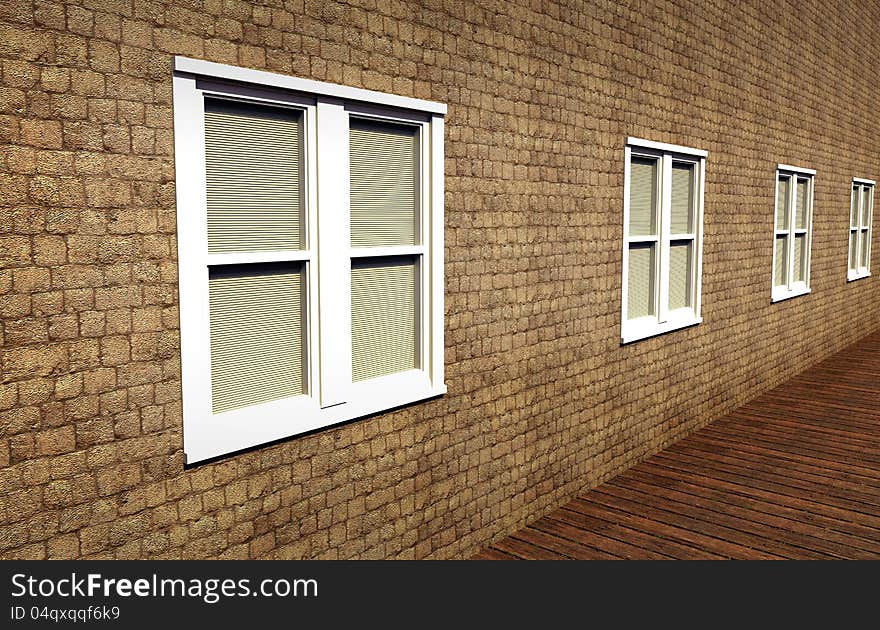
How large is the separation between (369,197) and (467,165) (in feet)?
2.52

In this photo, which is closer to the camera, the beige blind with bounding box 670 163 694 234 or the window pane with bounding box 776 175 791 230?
the beige blind with bounding box 670 163 694 234

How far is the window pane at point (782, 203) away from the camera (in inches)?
393

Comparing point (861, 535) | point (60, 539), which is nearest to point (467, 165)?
point (60, 539)

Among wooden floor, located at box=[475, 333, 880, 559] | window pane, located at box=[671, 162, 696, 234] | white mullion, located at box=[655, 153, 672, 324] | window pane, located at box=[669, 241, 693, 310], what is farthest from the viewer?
window pane, located at box=[669, 241, 693, 310]

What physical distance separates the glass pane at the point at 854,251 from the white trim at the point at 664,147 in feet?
22.3

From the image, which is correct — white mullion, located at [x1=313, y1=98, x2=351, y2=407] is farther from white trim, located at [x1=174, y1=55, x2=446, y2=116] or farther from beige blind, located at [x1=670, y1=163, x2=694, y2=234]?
beige blind, located at [x1=670, y1=163, x2=694, y2=234]

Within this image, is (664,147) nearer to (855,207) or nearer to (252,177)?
(252,177)

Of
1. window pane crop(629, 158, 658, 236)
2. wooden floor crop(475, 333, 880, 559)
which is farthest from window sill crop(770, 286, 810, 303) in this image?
window pane crop(629, 158, 658, 236)

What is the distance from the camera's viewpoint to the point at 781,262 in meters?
10.3

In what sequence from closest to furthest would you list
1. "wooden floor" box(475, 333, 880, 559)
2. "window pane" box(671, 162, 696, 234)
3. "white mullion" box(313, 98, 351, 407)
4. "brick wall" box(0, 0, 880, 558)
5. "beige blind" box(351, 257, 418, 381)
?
"brick wall" box(0, 0, 880, 558)
"white mullion" box(313, 98, 351, 407)
"beige blind" box(351, 257, 418, 381)
"wooden floor" box(475, 333, 880, 559)
"window pane" box(671, 162, 696, 234)

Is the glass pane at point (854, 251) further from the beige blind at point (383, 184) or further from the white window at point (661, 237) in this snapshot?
the beige blind at point (383, 184)

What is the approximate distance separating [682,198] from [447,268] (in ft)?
11.9

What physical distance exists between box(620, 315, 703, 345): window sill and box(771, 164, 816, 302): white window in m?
2.82

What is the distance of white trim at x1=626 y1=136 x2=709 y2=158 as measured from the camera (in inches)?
255
